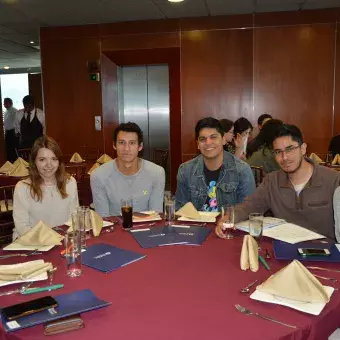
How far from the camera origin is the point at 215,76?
22.7 feet

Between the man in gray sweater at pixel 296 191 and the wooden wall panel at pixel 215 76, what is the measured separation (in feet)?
14.7

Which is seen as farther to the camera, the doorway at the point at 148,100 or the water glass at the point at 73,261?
the doorway at the point at 148,100

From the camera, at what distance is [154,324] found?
1.21 m

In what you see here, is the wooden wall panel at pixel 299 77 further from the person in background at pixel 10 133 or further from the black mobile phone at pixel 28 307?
the person in background at pixel 10 133

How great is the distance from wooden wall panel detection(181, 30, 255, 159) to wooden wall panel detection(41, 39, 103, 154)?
1.66m

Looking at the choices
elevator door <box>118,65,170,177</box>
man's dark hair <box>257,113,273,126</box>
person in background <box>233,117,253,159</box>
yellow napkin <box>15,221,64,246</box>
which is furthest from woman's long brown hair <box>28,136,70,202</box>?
elevator door <box>118,65,170,177</box>

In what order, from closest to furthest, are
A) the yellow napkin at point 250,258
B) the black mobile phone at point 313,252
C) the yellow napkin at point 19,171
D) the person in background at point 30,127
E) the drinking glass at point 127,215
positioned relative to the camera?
the yellow napkin at point 250,258
the black mobile phone at point 313,252
the drinking glass at point 127,215
the yellow napkin at point 19,171
the person in background at point 30,127

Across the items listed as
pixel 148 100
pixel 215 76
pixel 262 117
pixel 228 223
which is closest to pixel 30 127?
pixel 148 100

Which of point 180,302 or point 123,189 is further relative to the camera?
point 123,189

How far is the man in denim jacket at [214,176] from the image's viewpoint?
9.95 feet

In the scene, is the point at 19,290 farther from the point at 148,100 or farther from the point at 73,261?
the point at 148,100

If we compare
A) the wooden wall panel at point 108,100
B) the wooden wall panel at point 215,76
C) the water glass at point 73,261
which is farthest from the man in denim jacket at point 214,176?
the wooden wall panel at point 108,100

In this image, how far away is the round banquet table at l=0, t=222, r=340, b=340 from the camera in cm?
117

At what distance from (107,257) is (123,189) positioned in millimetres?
1236
